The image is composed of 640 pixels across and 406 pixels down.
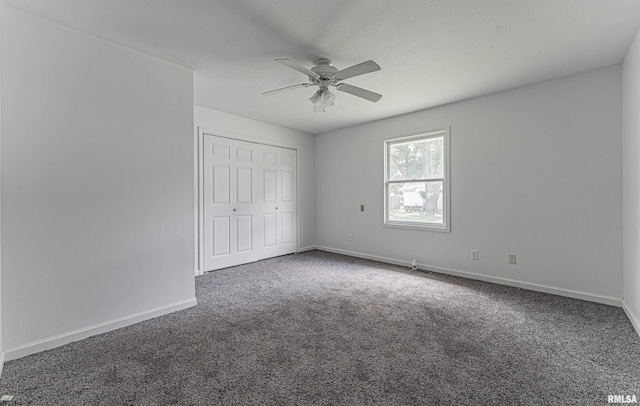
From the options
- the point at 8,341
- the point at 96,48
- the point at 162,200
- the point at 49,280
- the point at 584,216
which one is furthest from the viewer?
the point at 584,216

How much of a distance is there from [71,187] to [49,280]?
70cm

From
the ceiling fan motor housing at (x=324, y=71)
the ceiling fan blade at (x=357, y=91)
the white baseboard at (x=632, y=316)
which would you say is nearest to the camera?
the white baseboard at (x=632, y=316)

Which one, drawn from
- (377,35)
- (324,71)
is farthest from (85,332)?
(377,35)

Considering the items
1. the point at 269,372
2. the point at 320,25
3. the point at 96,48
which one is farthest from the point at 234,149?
the point at 269,372

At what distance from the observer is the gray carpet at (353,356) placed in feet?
5.19

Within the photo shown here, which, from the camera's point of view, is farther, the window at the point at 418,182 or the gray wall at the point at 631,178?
the window at the point at 418,182

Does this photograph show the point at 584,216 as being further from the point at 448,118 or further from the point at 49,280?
the point at 49,280

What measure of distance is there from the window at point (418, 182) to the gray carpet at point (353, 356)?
4.62 ft

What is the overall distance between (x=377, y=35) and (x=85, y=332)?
332 cm

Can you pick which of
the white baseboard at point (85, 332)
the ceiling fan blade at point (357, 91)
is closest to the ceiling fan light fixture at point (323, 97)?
the ceiling fan blade at point (357, 91)

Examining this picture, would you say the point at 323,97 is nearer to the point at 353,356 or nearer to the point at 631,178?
the point at 353,356

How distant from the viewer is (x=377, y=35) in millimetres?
2283

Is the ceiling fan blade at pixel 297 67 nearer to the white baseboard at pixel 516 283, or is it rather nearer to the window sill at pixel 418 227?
the window sill at pixel 418 227

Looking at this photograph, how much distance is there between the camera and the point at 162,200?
268cm
